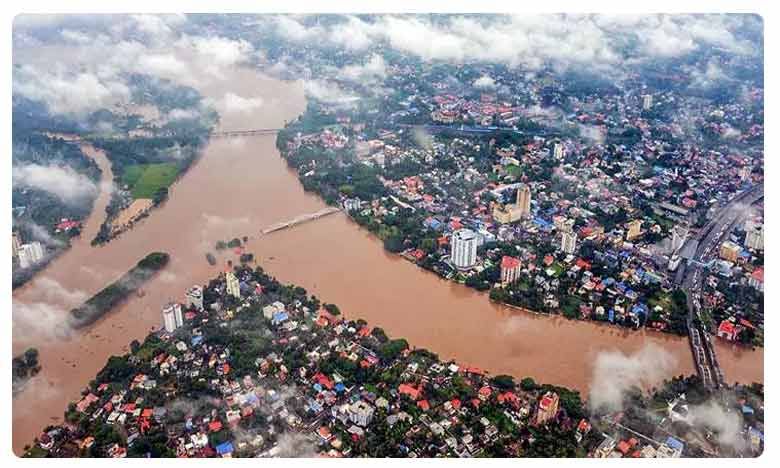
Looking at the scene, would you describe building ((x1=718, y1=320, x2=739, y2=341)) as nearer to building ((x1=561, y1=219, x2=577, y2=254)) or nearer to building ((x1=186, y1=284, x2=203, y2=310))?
building ((x1=561, y1=219, x2=577, y2=254))

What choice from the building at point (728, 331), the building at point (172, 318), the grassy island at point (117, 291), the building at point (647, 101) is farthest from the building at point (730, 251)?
the grassy island at point (117, 291)

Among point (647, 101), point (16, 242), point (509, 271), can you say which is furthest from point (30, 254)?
Result: point (647, 101)

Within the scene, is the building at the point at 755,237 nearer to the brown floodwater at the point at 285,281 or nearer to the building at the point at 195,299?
the brown floodwater at the point at 285,281

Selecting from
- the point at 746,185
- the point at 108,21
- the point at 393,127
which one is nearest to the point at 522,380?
the point at 746,185

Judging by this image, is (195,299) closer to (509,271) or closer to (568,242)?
(509,271)

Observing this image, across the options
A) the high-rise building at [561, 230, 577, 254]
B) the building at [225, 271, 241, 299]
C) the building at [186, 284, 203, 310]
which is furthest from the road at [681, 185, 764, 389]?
the building at [186, 284, 203, 310]

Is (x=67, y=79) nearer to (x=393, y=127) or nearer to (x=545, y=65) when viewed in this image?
(x=393, y=127)
